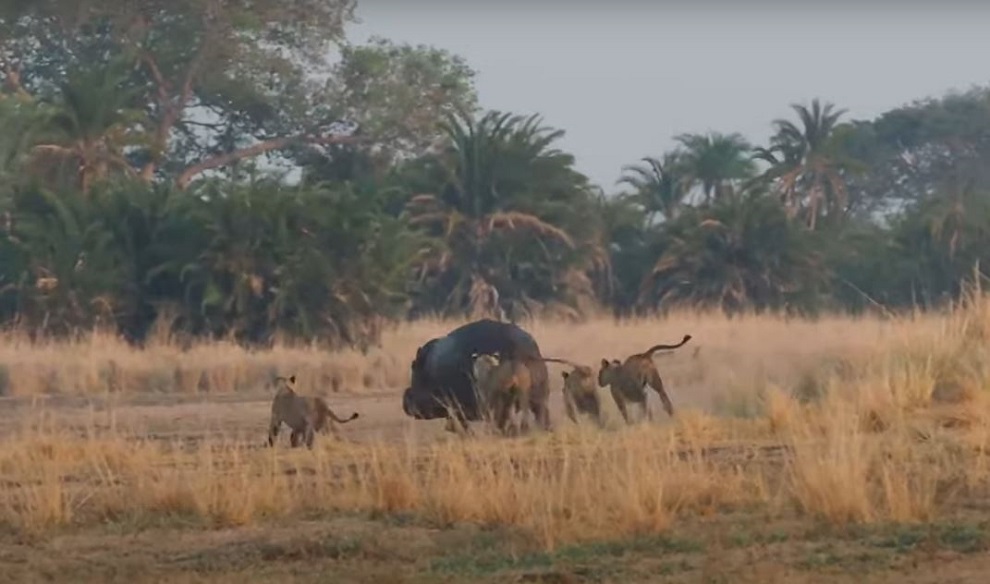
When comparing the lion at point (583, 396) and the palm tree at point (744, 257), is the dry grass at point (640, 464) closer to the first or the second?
the lion at point (583, 396)

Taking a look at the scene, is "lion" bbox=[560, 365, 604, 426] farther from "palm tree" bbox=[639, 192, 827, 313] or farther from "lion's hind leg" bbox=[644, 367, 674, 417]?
"palm tree" bbox=[639, 192, 827, 313]

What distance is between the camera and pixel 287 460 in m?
12.0

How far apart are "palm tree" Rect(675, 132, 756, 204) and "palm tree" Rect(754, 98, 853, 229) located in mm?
2286

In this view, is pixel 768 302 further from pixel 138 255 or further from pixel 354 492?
pixel 354 492

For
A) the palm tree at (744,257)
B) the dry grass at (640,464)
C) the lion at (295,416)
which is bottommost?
the dry grass at (640,464)

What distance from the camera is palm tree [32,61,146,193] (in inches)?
1415

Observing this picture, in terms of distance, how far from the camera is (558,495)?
9477 millimetres

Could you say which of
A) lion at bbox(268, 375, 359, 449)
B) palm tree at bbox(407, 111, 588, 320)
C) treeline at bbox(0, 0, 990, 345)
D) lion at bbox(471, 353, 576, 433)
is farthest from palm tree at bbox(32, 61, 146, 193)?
lion at bbox(268, 375, 359, 449)

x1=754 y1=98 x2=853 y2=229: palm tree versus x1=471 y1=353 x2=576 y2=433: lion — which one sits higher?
x1=754 y1=98 x2=853 y2=229: palm tree

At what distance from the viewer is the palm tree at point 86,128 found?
118 ft

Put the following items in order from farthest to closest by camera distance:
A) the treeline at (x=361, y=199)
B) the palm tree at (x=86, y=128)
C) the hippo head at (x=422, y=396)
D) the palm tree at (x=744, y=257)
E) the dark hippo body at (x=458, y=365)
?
the palm tree at (x=744, y=257) < the palm tree at (x=86, y=128) < the treeline at (x=361, y=199) < the hippo head at (x=422, y=396) < the dark hippo body at (x=458, y=365)

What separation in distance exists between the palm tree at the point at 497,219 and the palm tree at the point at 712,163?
8239mm

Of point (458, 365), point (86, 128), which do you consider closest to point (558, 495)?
point (458, 365)

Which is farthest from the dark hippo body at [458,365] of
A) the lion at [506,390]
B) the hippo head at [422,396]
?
the lion at [506,390]
